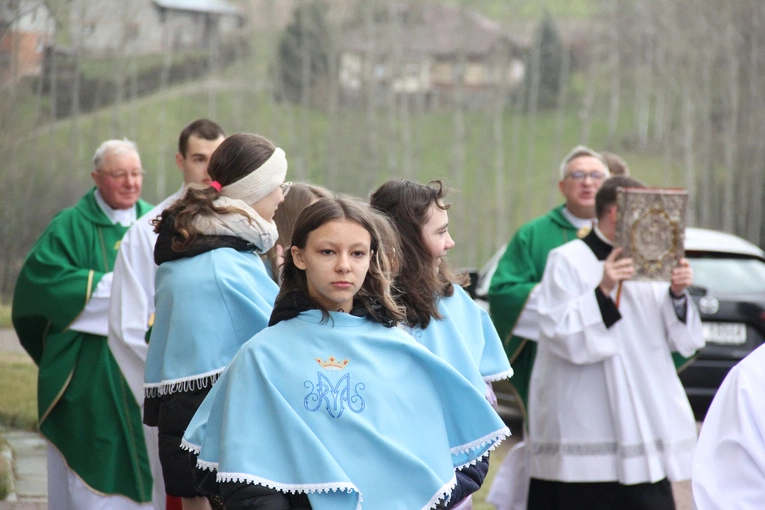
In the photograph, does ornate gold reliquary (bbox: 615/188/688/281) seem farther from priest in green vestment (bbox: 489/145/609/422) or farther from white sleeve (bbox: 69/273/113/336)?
white sleeve (bbox: 69/273/113/336)

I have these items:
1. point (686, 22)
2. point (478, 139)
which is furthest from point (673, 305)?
point (686, 22)

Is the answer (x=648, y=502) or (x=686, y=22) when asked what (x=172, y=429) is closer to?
(x=648, y=502)

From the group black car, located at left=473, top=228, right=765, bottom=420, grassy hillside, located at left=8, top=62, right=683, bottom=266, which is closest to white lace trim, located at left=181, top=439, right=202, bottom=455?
black car, located at left=473, top=228, right=765, bottom=420

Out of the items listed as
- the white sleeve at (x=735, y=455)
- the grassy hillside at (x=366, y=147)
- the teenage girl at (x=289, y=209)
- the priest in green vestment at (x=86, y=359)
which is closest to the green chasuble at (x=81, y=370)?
the priest in green vestment at (x=86, y=359)

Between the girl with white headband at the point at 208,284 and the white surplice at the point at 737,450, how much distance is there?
63.1 inches

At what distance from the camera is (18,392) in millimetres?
7086

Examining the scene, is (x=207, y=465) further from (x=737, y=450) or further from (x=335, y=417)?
(x=737, y=450)

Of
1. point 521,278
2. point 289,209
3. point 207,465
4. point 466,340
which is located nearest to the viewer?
point 207,465

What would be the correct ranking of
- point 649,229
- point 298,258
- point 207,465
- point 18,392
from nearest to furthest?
point 207,465 < point 298,258 < point 649,229 < point 18,392

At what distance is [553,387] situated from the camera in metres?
5.28

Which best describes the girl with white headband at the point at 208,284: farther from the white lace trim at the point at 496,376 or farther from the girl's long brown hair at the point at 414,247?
the white lace trim at the point at 496,376

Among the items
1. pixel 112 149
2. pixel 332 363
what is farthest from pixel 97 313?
pixel 332 363

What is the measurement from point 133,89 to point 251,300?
6578 mm

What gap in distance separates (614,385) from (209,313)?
2.39 m
